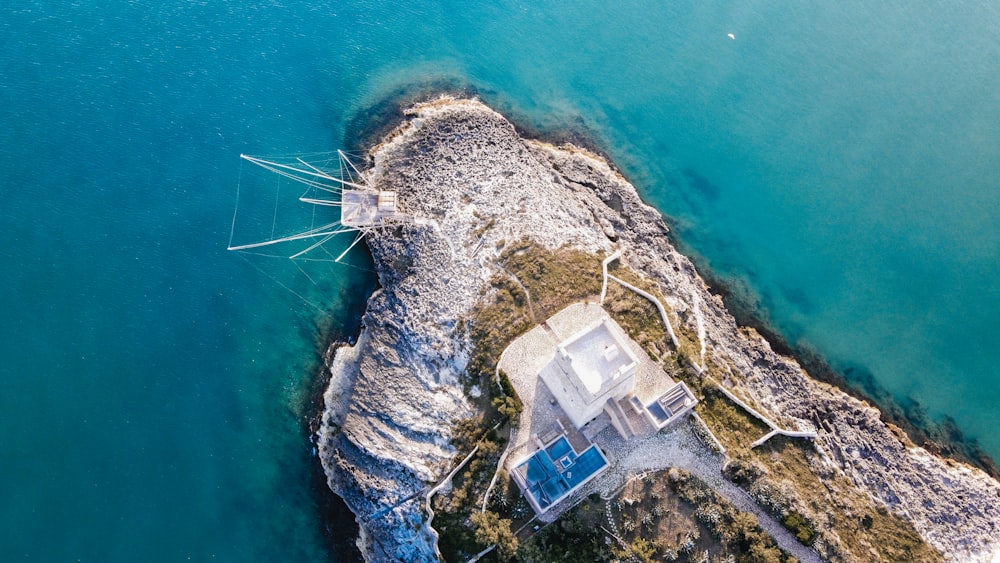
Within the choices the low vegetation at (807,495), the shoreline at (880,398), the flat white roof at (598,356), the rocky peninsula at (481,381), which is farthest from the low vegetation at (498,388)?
the shoreline at (880,398)

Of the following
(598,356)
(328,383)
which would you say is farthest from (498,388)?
(328,383)

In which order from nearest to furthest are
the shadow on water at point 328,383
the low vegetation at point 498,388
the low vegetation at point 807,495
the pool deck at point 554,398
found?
the low vegetation at point 807,495, the low vegetation at point 498,388, the pool deck at point 554,398, the shadow on water at point 328,383

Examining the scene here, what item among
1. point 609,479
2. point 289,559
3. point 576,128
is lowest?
point 609,479

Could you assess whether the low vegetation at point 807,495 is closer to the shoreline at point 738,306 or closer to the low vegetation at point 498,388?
the shoreline at point 738,306

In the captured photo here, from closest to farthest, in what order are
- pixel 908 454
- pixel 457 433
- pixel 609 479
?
pixel 609 479 → pixel 457 433 → pixel 908 454

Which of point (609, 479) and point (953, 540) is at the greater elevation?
point (609, 479)

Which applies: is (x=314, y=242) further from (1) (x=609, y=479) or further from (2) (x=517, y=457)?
(1) (x=609, y=479)

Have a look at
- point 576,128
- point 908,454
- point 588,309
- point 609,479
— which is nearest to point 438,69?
point 576,128

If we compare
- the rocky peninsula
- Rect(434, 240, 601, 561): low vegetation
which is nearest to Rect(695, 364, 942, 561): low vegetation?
the rocky peninsula
